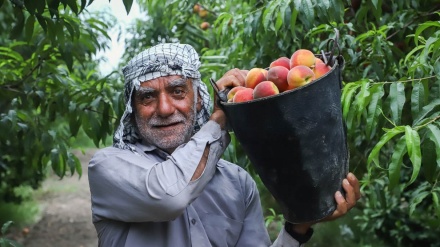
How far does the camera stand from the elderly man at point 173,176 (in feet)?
7.01

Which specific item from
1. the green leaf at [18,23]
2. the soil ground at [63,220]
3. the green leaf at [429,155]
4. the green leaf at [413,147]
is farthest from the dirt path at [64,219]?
the green leaf at [413,147]

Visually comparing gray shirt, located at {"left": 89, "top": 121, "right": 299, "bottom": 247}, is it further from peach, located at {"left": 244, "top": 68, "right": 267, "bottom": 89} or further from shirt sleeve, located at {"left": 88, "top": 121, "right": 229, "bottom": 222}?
peach, located at {"left": 244, "top": 68, "right": 267, "bottom": 89}

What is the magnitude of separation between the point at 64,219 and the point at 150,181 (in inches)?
322

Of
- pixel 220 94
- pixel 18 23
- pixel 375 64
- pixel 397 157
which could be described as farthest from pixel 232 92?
pixel 18 23

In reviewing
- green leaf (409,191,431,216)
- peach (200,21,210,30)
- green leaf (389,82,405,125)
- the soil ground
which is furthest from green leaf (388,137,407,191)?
the soil ground

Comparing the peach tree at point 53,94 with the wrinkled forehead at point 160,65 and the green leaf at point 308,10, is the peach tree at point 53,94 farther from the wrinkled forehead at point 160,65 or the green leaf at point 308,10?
the wrinkled forehead at point 160,65

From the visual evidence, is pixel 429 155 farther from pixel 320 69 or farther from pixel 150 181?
pixel 150 181

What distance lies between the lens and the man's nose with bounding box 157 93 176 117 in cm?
231

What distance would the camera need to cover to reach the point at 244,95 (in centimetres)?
201

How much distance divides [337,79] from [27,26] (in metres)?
1.75

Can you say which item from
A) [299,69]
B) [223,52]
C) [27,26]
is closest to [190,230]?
[299,69]

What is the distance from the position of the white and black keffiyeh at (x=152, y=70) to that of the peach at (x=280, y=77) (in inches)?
17.4

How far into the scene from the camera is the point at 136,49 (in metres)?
7.35

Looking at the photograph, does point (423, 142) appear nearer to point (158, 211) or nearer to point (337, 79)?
point (337, 79)
